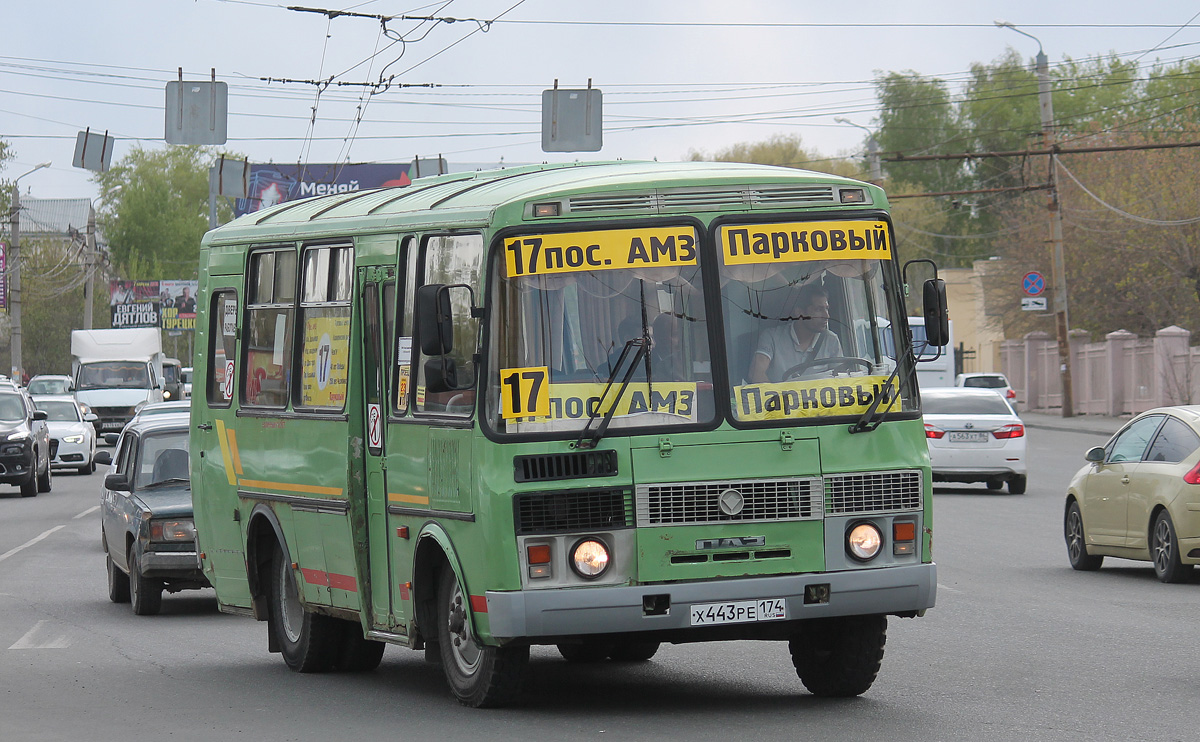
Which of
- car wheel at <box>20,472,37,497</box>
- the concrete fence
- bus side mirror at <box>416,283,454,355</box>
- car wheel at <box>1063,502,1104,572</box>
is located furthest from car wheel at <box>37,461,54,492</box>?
the concrete fence

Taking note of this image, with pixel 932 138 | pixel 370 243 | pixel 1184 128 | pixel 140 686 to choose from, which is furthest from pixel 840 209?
pixel 932 138

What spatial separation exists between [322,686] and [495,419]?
2870 mm

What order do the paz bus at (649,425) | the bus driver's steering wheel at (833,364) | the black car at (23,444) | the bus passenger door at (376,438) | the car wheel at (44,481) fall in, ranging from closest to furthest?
1. the paz bus at (649,425)
2. the bus driver's steering wheel at (833,364)
3. the bus passenger door at (376,438)
4. the black car at (23,444)
5. the car wheel at (44,481)

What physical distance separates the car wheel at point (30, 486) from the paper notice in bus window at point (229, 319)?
20.4m

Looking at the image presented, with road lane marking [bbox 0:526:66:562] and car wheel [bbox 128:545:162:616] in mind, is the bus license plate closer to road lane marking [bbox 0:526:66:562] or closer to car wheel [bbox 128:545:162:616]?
car wheel [bbox 128:545:162:616]

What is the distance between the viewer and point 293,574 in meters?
11.2

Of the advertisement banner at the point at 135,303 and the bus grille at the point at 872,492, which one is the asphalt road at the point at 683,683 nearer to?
the bus grille at the point at 872,492

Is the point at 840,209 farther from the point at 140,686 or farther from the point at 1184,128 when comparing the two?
the point at 1184,128

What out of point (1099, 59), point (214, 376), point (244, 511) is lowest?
point (244, 511)

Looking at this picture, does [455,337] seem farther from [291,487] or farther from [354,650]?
[354,650]

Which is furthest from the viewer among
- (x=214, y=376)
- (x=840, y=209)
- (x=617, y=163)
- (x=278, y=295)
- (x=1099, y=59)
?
(x=1099, y=59)

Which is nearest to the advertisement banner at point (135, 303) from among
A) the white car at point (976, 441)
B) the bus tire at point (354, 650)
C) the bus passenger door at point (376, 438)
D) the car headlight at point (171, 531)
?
the white car at point (976, 441)

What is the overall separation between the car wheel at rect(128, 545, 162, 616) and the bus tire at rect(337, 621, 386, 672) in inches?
163

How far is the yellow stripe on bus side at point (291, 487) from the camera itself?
34.0 feet
